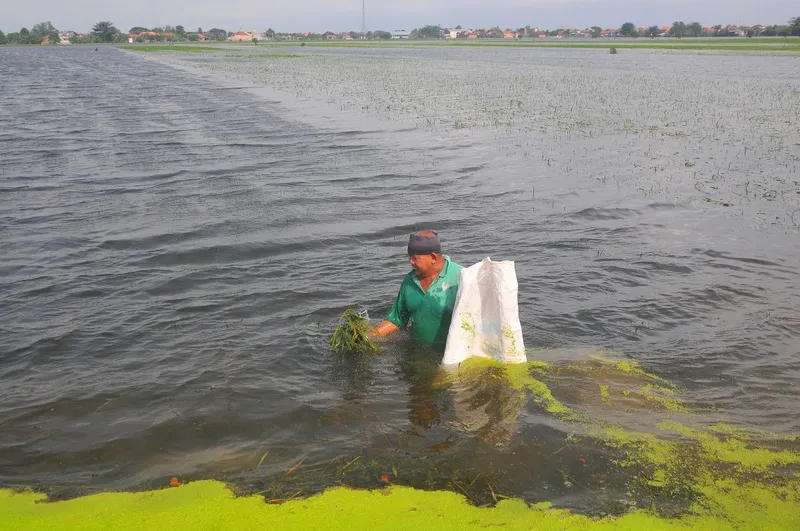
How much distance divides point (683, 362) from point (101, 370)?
18.8 ft

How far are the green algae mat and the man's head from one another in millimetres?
1859

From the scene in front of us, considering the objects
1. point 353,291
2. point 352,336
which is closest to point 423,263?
point 352,336

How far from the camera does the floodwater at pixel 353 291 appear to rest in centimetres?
541

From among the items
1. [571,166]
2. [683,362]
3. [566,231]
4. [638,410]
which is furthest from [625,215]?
[638,410]

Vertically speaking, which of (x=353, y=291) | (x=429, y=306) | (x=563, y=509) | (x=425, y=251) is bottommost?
(x=353, y=291)

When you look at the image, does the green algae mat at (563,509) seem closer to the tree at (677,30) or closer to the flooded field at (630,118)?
the flooded field at (630,118)

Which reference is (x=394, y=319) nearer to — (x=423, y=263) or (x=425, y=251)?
(x=423, y=263)

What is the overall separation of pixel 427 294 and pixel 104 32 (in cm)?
20628

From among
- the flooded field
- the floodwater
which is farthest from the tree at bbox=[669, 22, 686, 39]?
the floodwater

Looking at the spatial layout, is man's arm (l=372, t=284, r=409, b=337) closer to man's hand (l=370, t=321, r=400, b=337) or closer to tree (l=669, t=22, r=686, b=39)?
man's hand (l=370, t=321, r=400, b=337)

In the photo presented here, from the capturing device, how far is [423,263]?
20.1 ft

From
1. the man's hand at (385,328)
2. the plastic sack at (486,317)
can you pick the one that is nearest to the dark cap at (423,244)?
the plastic sack at (486,317)

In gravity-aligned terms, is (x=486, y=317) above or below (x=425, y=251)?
below

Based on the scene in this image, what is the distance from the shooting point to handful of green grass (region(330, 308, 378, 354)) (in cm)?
695
